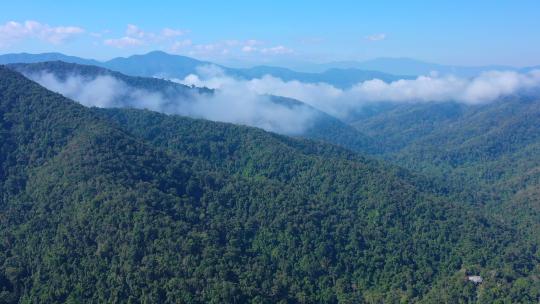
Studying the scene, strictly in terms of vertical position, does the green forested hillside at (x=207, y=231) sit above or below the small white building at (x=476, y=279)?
above

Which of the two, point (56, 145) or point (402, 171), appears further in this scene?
point (402, 171)

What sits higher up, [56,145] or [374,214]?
[56,145]

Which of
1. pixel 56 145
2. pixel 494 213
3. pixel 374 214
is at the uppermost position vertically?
pixel 56 145

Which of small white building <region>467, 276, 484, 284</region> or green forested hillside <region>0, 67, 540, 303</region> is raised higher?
green forested hillside <region>0, 67, 540, 303</region>

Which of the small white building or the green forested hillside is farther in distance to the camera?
the small white building

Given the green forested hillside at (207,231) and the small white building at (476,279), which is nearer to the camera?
the green forested hillside at (207,231)

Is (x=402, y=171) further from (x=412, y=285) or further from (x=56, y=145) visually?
(x=56, y=145)

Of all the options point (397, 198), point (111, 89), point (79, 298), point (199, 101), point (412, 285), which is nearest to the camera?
point (79, 298)

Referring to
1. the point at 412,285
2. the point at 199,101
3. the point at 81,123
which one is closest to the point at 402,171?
the point at 412,285
